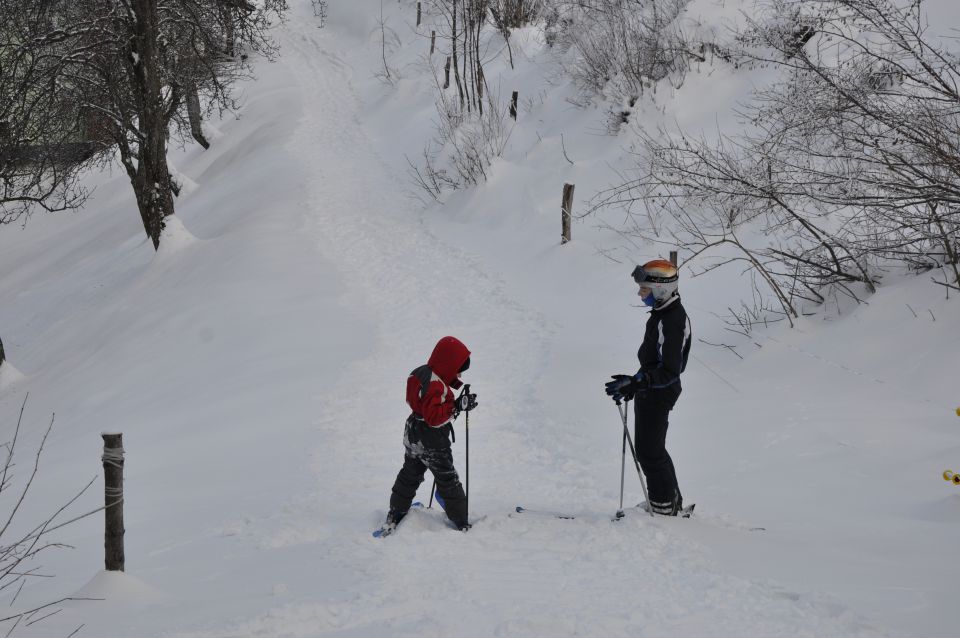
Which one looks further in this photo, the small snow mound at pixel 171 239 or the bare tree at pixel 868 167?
the small snow mound at pixel 171 239

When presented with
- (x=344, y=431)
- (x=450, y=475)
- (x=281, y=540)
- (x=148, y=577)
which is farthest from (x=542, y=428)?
(x=148, y=577)

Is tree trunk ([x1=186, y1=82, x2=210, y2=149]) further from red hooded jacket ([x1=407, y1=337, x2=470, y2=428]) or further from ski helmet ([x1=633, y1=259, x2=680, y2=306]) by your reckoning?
ski helmet ([x1=633, y1=259, x2=680, y2=306])

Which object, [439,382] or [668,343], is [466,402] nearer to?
[439,382]

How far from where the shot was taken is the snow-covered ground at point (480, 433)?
4.24 meters

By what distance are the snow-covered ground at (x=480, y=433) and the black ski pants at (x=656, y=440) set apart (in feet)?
0.79

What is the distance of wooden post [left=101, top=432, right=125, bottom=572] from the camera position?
16.0ft

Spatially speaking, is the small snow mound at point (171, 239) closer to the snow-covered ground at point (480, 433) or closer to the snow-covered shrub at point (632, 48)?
the snow-covered ground at point (480, 433)

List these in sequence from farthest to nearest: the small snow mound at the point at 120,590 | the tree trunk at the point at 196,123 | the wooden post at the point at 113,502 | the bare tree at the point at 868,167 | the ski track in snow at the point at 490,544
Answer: the tree trunk at the point at 196,123 → the bare tree at the point at 868,167 → the wooden post at the point at 113,502 → the small snow mound at the point at 120,590 → the ski track in snow at the point at 490,544

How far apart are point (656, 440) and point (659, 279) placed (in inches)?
42.8

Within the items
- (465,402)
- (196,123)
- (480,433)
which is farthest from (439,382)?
(196,123)

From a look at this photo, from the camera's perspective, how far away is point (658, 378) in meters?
5.08

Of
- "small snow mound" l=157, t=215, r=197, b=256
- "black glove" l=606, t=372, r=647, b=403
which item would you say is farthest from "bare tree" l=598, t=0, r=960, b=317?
"small snow mound" l=157, t=215, r=197, b=256

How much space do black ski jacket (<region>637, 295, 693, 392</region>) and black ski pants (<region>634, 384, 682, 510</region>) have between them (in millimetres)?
113

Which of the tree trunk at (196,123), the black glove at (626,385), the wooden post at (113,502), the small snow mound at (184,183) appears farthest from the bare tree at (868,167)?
the tree trunk at (196,123)
